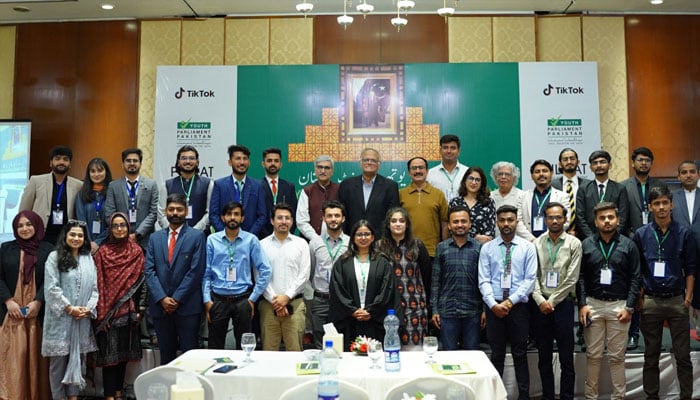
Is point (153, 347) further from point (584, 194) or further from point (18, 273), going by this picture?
point (584, 194)

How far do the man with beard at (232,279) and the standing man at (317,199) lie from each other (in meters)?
0.65

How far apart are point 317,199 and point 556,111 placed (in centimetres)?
381

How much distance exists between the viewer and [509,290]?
4.25 m

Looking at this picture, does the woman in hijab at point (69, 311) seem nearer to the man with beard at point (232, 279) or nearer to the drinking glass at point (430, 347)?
the man with beard at point (232, 279)

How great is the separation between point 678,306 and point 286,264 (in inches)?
116

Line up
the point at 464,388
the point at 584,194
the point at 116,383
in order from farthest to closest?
the point at 584,194 → the point at 116,383 → the point at 464,388

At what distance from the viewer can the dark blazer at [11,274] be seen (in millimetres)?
4461

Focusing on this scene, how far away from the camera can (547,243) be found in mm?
4410

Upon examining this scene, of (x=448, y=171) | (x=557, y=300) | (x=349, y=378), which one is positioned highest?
(x=448, y=171)

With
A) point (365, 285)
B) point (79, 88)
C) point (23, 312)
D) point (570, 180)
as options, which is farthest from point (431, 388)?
point (79, 88)

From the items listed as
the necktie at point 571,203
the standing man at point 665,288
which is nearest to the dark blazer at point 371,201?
the necktie at point 571,203

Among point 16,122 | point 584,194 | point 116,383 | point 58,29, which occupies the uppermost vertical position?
point 58,29

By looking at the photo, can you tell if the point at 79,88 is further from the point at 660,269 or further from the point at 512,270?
the point at 660,269

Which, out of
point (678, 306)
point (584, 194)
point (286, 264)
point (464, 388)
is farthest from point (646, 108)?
point (464, 388)
